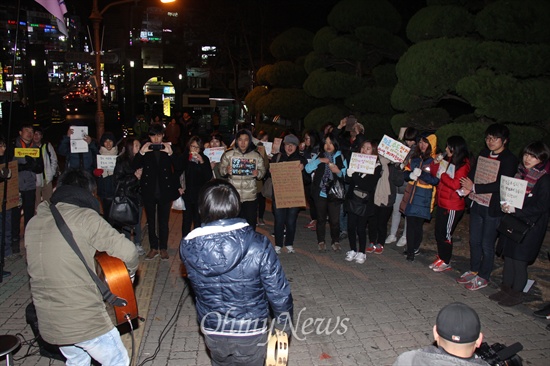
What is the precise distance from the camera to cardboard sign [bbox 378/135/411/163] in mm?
7515

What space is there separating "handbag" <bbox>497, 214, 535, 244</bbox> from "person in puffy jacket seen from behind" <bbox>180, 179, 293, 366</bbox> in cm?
400

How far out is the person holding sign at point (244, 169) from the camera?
7.64 metres

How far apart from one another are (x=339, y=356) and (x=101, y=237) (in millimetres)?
2939

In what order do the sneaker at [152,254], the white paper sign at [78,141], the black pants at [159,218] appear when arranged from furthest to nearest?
the white paper sign at [78,141] → the sneaker at [152,254] → the black pants at [159,218]

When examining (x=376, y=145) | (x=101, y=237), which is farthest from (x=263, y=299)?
(x=376, y=145)

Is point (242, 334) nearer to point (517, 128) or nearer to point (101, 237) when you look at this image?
point (101, 237)

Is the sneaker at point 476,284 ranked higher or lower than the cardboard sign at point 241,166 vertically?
lower

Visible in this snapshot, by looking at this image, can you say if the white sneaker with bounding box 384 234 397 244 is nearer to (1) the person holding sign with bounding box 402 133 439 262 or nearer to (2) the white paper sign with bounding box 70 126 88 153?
(1) the person holding sign with bounding box 402 133 439 262

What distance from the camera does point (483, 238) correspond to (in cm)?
661

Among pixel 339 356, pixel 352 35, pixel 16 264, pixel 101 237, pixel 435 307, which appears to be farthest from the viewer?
pixel 352 35

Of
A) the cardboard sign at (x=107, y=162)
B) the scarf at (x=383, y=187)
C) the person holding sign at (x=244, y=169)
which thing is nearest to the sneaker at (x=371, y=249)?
the scarf at (x=383, y=187)

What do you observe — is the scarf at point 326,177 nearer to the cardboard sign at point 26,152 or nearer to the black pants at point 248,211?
the black pants at point 248,211

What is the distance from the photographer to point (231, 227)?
10.1 feet

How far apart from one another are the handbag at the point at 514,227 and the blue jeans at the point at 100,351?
4.82 metres
